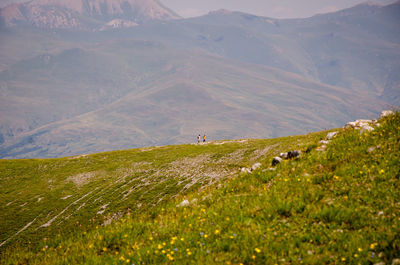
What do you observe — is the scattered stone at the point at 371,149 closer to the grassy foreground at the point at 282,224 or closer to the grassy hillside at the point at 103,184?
the grassy foreground at the point at 282,224

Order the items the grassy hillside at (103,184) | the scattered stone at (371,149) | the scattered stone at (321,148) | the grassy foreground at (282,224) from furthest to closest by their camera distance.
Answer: the grassy hillside at (103,184)
the scattered stone at (321,148)
the scattered stone at (371,149)
the grassy foreground at (282,224)

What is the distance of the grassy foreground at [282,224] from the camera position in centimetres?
754

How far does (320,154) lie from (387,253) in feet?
22.1

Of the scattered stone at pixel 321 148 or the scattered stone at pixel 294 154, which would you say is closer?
the scattered stone at pixel 321 148

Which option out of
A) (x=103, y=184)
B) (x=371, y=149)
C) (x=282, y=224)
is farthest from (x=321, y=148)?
(x=103, y=184)

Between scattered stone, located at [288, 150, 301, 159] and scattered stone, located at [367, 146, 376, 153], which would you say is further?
scattered stone, located at [288, 150, 301, 159]

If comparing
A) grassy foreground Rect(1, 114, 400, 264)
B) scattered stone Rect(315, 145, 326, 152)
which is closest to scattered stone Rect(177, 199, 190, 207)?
grassy foreground Rect(1, 114, 400, 264)

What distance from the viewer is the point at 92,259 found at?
897 centimetres

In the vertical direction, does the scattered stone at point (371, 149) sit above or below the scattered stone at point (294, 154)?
above

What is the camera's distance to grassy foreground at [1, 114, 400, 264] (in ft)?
24.7

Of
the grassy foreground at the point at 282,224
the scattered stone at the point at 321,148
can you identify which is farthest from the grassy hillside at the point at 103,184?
the grassy foreground at the point at 282,224

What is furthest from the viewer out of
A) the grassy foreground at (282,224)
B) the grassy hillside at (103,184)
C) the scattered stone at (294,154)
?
the grassy hillside at (103,184)

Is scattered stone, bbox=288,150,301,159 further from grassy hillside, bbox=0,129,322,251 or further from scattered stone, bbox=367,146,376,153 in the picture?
grassy hillside, bbox=0,129,322,251

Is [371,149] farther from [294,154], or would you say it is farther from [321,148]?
[294,154]
